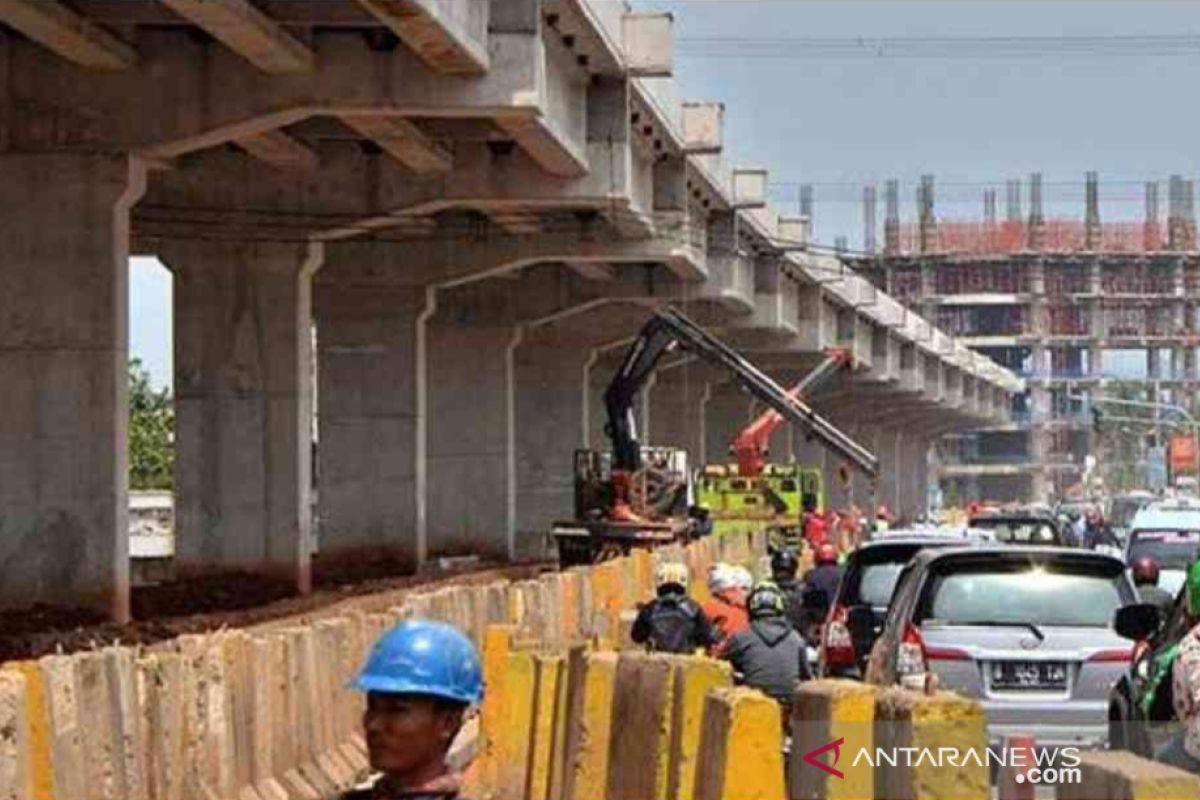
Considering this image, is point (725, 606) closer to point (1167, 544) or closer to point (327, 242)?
point (1167, 544)

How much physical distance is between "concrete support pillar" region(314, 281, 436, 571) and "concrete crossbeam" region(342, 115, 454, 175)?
35.6 ft

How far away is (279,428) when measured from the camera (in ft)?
147

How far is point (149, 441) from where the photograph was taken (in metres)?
117

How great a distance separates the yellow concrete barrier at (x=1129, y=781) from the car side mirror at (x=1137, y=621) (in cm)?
629

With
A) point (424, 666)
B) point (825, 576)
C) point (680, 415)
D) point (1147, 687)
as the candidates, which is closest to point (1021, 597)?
point (1147, 687)

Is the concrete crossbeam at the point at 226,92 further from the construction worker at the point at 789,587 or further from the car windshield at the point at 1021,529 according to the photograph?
the car windshield at the point at 1021,529

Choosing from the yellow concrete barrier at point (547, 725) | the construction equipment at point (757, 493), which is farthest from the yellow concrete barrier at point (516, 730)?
the construction equipment at point (757, 493)

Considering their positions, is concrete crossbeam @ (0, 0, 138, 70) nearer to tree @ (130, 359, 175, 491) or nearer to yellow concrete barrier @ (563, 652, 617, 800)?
yellow concrete barrier @ (563, 652, 617, 800)

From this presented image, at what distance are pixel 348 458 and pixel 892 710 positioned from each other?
Answer: 4588cm

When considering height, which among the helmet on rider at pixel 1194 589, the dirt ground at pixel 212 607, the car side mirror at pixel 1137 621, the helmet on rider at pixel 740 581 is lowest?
the dirt ground at pixel 212 607

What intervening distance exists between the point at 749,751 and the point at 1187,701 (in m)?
1.51

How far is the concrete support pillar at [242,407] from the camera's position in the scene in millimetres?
44688

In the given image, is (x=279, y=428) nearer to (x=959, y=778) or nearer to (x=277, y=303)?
(x=277, y=303)

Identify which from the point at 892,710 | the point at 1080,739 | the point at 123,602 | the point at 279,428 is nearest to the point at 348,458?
the point at 279,428
